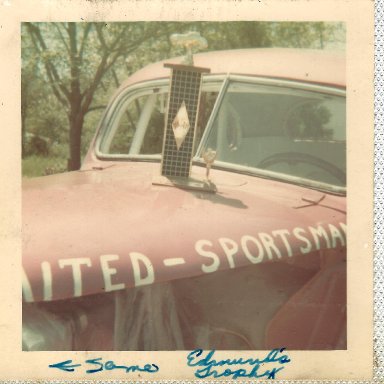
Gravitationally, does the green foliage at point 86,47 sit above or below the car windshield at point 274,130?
above

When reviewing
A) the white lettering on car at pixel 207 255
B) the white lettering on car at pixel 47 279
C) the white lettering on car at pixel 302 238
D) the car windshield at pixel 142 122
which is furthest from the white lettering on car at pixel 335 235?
the white lettering on car at pixel 47 279

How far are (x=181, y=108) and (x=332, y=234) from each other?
0.59 m

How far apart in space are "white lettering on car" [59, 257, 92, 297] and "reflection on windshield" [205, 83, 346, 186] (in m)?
0.56

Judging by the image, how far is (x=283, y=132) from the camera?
154 centimetres

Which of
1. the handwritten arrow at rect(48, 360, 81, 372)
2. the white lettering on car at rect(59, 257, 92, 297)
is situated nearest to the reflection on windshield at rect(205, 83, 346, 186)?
the white lettering on car at rect(59, 257, 92, 297)

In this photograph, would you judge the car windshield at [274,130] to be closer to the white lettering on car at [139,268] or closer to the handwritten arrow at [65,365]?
the white lettering on car at [139,268]

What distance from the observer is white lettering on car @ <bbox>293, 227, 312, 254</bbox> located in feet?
4.58

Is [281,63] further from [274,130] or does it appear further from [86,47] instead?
[86,47]

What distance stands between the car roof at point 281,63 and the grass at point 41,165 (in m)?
0.49

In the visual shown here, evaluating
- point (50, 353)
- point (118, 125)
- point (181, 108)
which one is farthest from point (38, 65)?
point (50, 353)

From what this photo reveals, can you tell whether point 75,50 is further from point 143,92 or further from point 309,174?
point 309,174

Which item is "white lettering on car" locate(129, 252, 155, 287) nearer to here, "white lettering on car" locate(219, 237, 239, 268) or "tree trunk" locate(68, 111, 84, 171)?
"white lettering on car" locate(219, 237, 239, 268)

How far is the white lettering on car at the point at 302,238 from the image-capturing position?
4.58 feet

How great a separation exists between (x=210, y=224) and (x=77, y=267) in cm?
37
